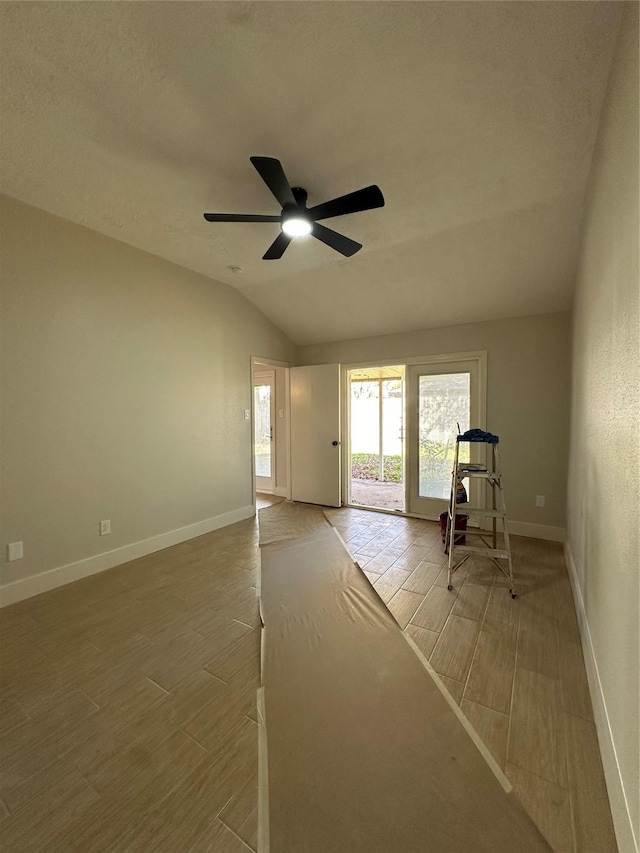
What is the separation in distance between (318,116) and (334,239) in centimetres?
66

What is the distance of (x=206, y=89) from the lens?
5.03 feet

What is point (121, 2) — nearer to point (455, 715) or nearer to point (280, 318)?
point (455, 715)

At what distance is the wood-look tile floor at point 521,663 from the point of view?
1.15 meters

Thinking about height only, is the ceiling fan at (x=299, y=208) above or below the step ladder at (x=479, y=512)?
above

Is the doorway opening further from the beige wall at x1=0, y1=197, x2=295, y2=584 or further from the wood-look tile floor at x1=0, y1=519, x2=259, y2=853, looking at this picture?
the wood-look tile floor at x1=0, y1=519, x2=259, y2=853

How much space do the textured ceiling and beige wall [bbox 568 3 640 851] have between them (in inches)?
11.8

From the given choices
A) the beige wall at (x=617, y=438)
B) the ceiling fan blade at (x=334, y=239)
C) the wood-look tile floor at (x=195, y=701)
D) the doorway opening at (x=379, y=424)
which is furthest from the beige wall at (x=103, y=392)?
the doorway opening at (x=379, y=424)

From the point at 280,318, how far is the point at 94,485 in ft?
9.80

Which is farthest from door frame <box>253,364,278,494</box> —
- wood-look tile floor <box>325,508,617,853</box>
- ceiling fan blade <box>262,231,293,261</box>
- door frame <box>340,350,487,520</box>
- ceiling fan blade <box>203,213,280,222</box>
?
ceiling fan blade <box>203,213,280,222</box>

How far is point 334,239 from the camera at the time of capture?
88.9 inches

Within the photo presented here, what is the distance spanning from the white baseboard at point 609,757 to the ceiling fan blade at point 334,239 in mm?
2646

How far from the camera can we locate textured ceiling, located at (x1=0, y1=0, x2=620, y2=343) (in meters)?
1.29

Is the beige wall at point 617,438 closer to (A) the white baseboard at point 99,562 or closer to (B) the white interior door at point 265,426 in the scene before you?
(A) the white baseboard at point 99,562

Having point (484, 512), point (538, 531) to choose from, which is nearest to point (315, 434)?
point (484, 512)
